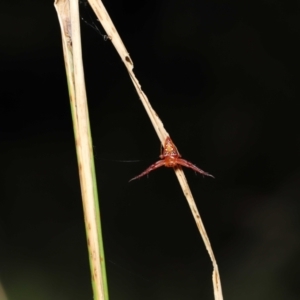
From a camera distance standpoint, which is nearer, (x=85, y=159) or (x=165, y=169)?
(x=85, y=159)

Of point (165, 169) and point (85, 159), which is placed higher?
point (165, 169)

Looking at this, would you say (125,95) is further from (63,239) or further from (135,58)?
(63,239)

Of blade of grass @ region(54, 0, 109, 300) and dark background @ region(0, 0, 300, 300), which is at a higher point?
dark background @ region(0, 0, 300, 300)

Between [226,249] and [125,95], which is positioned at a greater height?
[125,95]

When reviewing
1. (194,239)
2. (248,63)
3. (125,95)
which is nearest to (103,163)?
(125,95)

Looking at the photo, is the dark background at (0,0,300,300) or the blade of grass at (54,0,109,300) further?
the dark background at (0,0,300,300)
